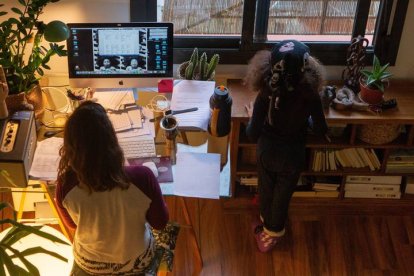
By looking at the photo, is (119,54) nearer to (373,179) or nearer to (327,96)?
(327,96)

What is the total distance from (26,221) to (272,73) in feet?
4.32

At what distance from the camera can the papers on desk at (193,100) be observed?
256 cm

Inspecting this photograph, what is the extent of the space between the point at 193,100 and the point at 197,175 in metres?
0.45

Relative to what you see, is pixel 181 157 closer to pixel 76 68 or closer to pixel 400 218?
pixel 76 68

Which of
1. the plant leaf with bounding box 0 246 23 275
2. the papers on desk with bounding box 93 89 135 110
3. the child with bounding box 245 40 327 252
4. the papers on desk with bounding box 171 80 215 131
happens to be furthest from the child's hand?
the plant leaf with bounding box 0 246 23 275

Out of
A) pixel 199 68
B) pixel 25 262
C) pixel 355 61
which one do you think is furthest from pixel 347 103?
pixel 25 262

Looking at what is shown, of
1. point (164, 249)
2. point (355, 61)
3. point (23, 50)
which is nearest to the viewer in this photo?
point (164, 249)

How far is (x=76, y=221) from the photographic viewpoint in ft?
6.59

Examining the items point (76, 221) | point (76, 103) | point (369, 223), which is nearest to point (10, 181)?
point (76, 221)

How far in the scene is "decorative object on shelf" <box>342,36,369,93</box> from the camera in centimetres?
285

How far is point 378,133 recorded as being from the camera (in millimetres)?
2879

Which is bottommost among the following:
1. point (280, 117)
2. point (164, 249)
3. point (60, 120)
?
point (164, 249)

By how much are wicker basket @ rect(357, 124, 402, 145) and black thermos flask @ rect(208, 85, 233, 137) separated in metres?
0.77

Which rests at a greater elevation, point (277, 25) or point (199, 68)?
point (277, 25)
